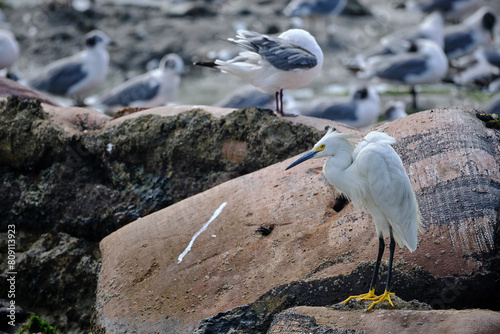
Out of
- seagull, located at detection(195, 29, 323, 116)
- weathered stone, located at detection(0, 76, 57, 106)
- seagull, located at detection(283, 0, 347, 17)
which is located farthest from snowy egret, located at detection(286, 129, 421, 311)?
seagull, located at detection(283, 0, 347, 17)

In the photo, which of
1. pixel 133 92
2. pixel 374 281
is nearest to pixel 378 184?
pixel 374 281

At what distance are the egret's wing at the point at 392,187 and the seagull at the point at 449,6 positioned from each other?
553 inches

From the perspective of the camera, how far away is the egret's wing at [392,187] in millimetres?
4492

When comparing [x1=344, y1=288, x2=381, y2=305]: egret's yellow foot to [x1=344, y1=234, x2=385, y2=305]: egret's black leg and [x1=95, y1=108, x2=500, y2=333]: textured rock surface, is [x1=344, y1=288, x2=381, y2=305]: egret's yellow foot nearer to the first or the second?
[x1=344, y1=234, x2=385, y2=305]: egret's black leg

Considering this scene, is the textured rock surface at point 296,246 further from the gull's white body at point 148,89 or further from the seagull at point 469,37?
the seagull at point 469,37

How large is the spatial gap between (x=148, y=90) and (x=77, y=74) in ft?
4.48

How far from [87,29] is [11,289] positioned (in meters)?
12.7

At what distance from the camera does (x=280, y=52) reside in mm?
6840

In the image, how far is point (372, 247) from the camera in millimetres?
4949

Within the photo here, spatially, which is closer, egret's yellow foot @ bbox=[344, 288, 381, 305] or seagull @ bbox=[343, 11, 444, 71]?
egret's yellow foot @ bbox=[344, 288, 381, 305]

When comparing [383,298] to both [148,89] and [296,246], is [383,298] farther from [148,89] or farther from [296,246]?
[148,89]

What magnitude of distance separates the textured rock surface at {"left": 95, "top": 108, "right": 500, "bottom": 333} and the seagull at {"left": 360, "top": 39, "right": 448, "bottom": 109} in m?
6.71

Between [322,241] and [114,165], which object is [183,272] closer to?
[322,241]

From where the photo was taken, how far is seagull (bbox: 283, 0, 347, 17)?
16844 millimetres
